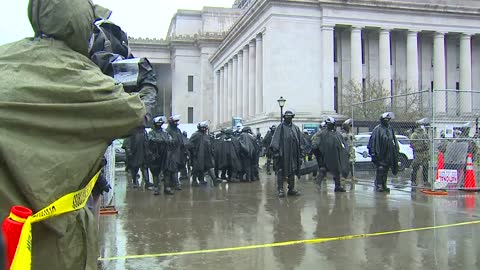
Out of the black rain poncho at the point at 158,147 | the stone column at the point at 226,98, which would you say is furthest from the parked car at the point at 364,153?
the stone column at the point at 226,98

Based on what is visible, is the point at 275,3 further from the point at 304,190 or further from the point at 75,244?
the point at 75,244

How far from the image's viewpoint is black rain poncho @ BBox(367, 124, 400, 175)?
40.3ft

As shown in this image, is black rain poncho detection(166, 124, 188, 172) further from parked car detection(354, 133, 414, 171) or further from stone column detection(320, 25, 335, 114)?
stone column detection(320, 25, 335, 114)

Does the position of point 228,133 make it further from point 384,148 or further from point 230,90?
point 230,90

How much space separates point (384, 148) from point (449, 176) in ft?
6.62

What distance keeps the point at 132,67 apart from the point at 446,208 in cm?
890

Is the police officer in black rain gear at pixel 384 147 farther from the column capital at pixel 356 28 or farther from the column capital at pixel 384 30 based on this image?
the column capital at pixel 384 30

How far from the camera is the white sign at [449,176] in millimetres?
12605

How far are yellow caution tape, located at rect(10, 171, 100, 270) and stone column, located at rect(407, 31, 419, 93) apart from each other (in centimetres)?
4580

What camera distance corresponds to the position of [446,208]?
9.66 m

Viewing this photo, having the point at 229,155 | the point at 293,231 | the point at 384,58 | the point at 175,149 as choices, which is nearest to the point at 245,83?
the point at 384,58

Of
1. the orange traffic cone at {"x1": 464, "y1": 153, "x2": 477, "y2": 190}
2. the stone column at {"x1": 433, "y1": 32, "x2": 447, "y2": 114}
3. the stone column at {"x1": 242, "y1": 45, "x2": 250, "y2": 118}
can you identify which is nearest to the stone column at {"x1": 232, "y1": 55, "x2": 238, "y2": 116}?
the stone column at {"x1": 242, "y1": 45, "x2": 250, "y2": 118}

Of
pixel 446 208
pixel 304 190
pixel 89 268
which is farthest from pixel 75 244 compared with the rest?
pixel 304 190

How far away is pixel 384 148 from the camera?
40.3 ft
